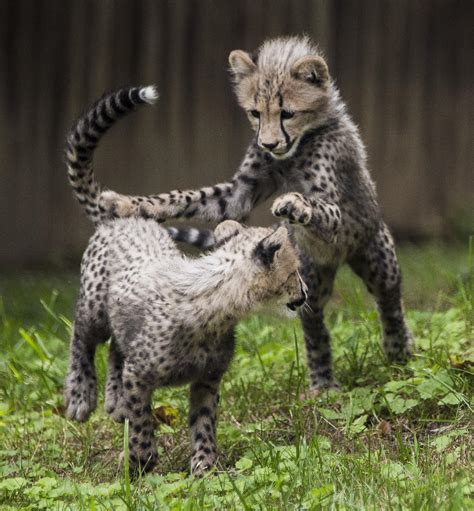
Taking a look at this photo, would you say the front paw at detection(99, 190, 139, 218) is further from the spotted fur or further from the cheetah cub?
the cheetah cub

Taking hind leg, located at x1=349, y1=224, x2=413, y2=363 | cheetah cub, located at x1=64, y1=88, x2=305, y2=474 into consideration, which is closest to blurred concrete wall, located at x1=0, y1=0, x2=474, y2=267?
hind leg, located at x1=349, y1=224, x2=413, y2=363

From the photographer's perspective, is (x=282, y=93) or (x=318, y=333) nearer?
(x=282, y=93)

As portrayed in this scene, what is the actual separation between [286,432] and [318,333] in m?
0.69

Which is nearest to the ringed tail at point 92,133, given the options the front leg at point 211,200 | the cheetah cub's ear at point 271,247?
the front leg at point 211,200

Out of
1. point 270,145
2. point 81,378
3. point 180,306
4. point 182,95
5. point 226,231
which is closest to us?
point 180,306

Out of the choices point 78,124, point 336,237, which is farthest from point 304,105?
point 78,124

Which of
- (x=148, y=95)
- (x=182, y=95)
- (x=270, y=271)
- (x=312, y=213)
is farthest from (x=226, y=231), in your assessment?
(x=182, y=95)

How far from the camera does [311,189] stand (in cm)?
432

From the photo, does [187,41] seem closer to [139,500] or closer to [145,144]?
[145,144]

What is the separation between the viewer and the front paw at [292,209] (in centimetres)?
392

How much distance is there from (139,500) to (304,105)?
1.88 metres

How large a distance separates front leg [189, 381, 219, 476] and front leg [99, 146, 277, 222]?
0.79 m

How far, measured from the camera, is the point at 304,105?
432 centimetres

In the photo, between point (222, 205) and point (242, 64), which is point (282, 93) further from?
point (222, 205)
